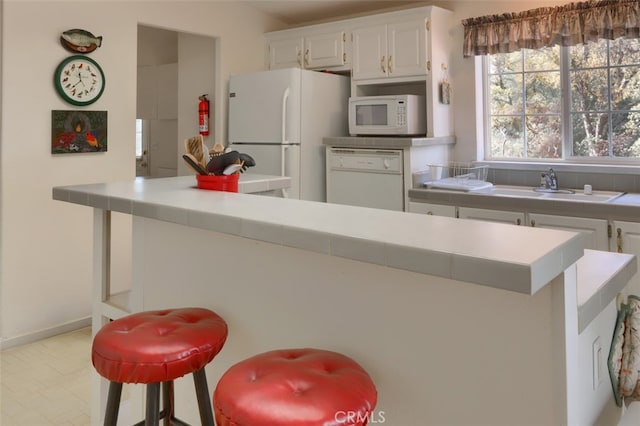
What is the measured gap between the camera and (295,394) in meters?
1.03

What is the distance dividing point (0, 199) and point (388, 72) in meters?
2.79

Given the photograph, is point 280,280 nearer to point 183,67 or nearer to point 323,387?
point 323,387

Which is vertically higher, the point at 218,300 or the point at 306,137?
the point at 306,137

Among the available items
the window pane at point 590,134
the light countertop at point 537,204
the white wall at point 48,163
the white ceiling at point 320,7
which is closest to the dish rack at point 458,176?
the light countertop at point 537,204

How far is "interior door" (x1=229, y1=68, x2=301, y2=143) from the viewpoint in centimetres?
387

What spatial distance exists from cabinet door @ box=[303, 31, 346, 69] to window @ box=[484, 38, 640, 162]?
3.81 ft

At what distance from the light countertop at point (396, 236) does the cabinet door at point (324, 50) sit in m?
2.77

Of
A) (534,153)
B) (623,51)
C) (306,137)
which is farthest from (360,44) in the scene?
(623,51)

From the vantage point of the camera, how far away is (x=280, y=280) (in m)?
1.44

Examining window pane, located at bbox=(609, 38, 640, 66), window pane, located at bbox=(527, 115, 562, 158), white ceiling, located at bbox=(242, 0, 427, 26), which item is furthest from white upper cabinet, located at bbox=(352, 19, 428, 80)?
window pane, located at bbox=(609, 38, 640, 66)

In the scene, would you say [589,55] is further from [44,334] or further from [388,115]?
[44,334]

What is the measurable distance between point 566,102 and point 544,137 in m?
0.28

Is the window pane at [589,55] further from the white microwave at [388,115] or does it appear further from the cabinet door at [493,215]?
the cabinet door at [493,215]

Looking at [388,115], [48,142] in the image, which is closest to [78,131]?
[48,142]
